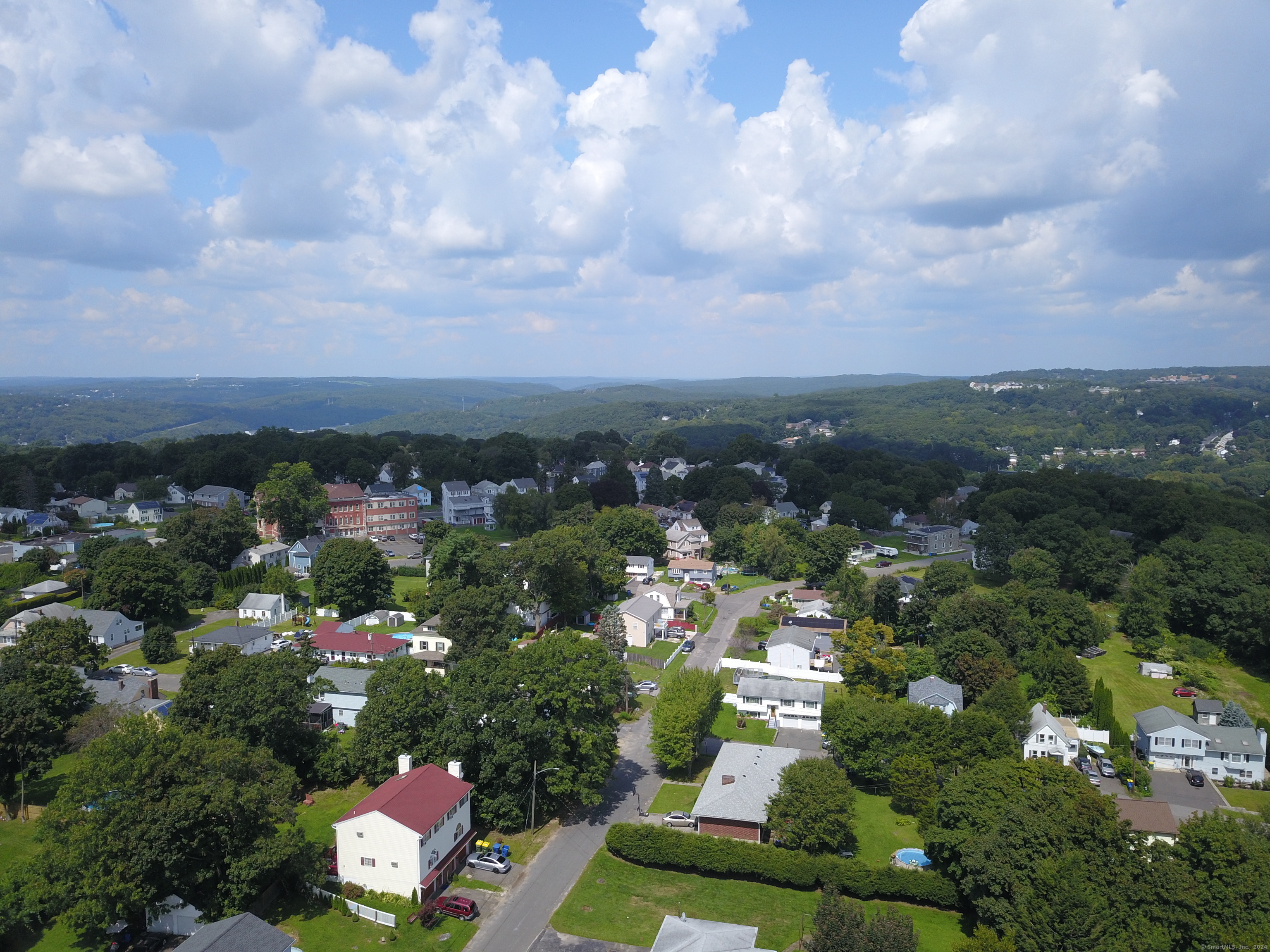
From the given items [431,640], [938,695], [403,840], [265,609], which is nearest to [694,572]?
[431,640]

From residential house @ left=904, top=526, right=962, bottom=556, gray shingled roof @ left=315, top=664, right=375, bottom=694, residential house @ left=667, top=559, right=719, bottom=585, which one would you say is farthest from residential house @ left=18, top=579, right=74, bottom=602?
residential house @ left=904, top=526, right=962, bottom=556

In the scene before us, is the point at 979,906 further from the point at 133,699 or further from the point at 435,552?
the point at 435,552

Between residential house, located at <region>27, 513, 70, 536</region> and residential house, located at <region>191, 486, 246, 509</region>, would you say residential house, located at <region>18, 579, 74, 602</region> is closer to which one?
residential house, located at <region>27, 513, 70, 536</region>

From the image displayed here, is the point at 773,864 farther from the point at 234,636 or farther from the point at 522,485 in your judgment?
the point at 522,485

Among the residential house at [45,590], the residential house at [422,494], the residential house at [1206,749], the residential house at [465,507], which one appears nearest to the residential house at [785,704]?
the residential house at [1206,749]

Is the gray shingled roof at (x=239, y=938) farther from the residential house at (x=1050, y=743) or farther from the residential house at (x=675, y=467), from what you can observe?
the residential house at (x=675, y=467)

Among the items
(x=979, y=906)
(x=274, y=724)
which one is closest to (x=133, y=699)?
(x=274, y=724)
